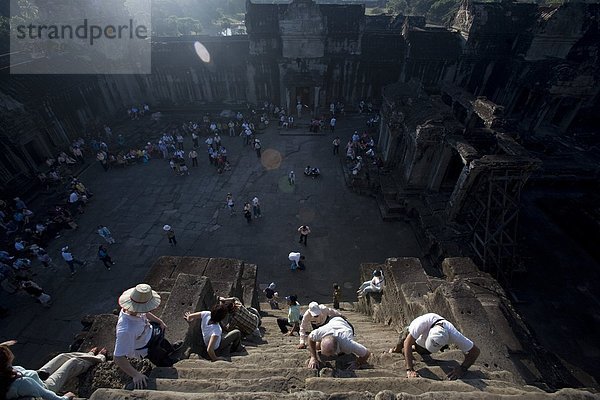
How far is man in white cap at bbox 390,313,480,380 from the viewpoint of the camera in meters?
4.26

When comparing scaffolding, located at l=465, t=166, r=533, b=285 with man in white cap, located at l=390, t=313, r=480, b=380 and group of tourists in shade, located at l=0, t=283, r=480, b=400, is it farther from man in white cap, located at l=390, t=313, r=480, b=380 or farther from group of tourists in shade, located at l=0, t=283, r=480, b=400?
group of tourists in shade, located at l=0, t=283, r=480, b=400

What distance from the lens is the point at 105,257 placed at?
1193 cm

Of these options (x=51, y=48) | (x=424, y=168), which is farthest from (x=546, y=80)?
(x=51, y=48)

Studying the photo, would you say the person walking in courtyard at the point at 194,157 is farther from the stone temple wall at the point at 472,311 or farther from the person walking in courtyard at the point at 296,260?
the stone temple wall at the point at 472,311

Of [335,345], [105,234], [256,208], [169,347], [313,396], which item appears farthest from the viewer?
[256,208]

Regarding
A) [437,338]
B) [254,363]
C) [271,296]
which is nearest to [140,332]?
[254,363]

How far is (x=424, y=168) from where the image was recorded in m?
14.8

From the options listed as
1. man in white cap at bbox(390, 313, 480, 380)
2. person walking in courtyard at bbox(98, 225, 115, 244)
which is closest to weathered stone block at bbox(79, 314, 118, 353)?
man in white cap at bbox(390, 313, 480, 380)

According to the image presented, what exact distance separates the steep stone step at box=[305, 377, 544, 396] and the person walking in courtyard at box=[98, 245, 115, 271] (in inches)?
451

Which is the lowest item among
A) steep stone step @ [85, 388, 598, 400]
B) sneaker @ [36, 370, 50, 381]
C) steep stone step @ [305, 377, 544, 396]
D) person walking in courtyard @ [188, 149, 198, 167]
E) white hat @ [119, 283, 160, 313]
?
person walking in courtyard @ [188, 149, 198, 167]

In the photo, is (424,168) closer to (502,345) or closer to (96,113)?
(502,345)

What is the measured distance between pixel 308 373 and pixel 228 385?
112 centimetres

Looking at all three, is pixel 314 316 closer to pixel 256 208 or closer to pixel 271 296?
pixel 271 296

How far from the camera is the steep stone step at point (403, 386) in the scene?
362 centimetres
